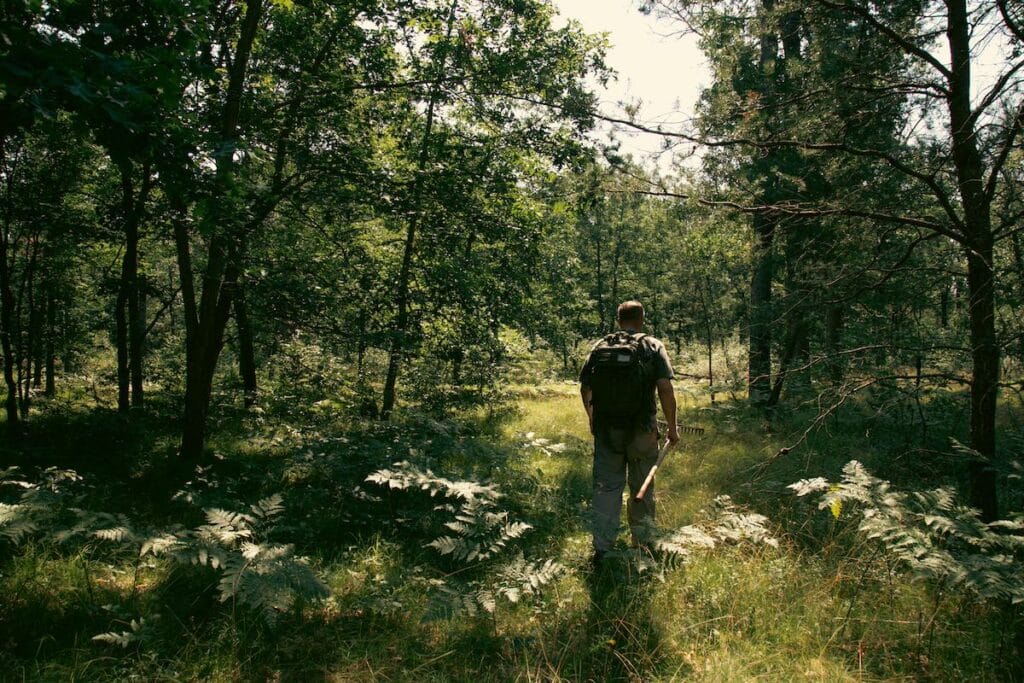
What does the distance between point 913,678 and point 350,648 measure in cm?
313

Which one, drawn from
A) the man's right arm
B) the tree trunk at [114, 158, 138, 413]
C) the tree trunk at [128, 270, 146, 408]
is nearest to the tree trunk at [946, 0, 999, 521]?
the man's right arm

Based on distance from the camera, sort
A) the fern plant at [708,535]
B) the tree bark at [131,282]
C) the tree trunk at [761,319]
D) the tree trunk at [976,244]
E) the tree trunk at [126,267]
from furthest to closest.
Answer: the tree trunk at [126,267] → the tree bark at [131,282] → the tree trunk at [761,319] → the tree trunk at [976,244] → the fern plant at [708,535]

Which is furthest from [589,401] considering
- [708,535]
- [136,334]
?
[136,334]

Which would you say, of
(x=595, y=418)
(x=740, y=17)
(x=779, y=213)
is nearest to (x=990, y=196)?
(x=779, y=213)

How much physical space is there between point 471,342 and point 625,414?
432cm

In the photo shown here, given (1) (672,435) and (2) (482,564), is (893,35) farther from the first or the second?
(2) (482,564)

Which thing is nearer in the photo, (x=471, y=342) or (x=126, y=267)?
(x=471, y=342)

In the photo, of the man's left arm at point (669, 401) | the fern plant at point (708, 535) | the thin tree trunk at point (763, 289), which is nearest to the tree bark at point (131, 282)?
the man's left arm at point (669, 401)

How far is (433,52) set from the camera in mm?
8297

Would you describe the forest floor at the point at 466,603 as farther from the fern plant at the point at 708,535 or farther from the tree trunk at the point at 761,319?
the tree trunk at the point at 761,319

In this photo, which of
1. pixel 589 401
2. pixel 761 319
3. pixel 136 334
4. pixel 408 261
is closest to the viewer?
pixel 589 401

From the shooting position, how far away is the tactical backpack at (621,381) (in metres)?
4.40

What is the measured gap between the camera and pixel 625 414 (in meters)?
4.44

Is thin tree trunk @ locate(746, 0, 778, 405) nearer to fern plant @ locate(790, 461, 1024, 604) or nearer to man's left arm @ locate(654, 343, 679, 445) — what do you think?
man's left arm @ locate(654, 343, 679, 445)
